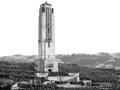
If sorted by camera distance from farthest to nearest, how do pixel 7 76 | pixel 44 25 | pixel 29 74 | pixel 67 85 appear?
pixel 44 25 < pixel 29 74 < pixel 7 76 < pixel 67 85

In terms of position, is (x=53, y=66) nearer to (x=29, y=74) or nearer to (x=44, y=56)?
(x=44, y=56)

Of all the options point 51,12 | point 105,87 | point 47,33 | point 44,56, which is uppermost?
point 51,12

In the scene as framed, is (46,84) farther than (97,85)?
No

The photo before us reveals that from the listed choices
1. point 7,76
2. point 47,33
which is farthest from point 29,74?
point 47,33

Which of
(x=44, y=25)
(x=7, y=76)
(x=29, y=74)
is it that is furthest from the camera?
(x=44, y=25)

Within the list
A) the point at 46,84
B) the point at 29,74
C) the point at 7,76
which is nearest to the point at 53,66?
the point at 29,74

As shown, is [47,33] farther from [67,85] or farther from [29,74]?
[67,85]

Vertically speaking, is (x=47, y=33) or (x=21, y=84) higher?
(x=47, y=33)
